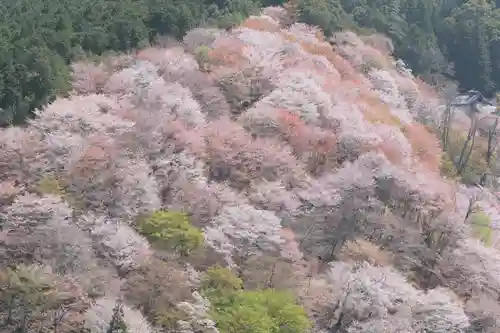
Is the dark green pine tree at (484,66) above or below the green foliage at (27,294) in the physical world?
below

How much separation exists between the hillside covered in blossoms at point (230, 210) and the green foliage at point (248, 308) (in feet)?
0.15

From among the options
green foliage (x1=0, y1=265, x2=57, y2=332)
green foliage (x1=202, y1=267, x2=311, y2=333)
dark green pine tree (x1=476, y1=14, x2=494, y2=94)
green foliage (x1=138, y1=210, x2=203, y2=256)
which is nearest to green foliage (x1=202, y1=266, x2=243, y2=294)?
green foliage (x1=202, y1=267, x2=311, y2=333)

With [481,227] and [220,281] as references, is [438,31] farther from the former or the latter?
[220,281]

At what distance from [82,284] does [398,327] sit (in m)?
9.77

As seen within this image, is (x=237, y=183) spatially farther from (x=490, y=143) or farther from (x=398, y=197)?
(x=490, y=143)

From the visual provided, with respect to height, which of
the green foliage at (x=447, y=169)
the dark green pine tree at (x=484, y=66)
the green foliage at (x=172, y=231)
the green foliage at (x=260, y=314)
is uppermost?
the green foliage at (x=172, y=231)

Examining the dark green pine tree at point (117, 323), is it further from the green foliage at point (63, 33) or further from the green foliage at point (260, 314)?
the green foliage at point (63, 33)

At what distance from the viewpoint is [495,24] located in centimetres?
5656

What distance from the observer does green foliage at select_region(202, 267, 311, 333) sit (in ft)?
60.2

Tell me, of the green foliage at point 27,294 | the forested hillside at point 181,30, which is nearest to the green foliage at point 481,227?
the green foliage at point 27,294

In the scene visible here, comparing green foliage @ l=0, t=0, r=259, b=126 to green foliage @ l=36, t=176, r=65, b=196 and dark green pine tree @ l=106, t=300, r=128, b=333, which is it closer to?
green foliage @ l=36, t=176, r=65, b=196

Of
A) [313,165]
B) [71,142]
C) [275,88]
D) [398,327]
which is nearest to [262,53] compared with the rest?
[275,88]

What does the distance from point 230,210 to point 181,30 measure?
17.6 metres

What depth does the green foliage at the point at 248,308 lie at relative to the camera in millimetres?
18359
